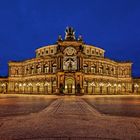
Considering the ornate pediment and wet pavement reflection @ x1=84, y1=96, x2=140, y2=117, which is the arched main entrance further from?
wet pavement reflection @ x1=84, y1=96, x2=140, y2=117

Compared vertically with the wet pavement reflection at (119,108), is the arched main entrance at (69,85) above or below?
Answer: above

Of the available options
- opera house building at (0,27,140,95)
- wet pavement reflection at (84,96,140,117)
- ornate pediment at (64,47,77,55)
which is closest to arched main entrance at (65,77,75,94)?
opera house building at (0,27,140,95)

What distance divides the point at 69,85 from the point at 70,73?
4.08 meters

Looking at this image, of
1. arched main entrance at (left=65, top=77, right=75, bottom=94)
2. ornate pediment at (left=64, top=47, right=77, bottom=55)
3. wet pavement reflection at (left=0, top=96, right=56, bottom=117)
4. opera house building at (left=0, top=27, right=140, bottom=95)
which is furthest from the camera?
ornate pediment at (left=64, top=47, right=77, bottom=55)

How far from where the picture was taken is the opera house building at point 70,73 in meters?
75.4

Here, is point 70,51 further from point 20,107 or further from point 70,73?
point 20,107

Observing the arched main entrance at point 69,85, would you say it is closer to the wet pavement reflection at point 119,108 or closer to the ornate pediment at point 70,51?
the ornate pediment at point 70,51

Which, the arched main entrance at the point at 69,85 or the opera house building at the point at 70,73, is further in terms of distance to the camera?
the opera house building at the point at 70,73

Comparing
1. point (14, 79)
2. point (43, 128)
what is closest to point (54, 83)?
point (14, 79)

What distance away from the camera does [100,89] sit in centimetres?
8800

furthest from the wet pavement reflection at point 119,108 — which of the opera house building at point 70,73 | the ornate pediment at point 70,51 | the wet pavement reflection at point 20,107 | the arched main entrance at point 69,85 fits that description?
the ornate pediment at point 70,51

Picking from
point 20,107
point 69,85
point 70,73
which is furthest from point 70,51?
point 20,107

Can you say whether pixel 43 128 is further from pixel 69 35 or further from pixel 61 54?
pixel 69 35

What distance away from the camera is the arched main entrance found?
74775 millimetres
